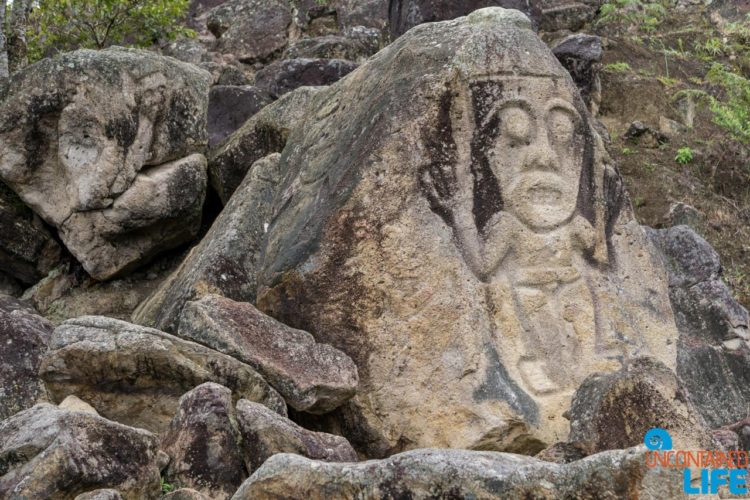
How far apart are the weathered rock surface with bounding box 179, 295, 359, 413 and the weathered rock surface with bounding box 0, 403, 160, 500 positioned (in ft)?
5.61

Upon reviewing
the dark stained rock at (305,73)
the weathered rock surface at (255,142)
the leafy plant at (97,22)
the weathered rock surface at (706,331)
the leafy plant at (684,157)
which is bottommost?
the weathered rock surface at (706,331)

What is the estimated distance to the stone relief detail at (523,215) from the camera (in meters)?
9.97

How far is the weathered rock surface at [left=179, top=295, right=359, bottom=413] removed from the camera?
371 inches

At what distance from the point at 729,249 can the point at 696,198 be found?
1235 millimetres

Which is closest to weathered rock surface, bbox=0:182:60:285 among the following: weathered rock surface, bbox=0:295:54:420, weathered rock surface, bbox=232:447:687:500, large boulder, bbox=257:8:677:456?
weathered rock surface, bbox=0:295:54:420

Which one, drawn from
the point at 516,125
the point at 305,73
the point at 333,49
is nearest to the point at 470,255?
the point at 516,125

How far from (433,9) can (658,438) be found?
12.0 m

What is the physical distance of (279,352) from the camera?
9602mm

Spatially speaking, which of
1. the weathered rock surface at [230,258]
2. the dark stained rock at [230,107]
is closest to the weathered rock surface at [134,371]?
the weathered rock surface at [230,258]

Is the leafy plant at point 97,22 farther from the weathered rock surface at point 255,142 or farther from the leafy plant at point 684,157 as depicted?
the leafy plant at point 684,157

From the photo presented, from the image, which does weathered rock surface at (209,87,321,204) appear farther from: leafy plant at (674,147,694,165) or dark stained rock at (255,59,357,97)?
leafy plant at (674,147,694,165)

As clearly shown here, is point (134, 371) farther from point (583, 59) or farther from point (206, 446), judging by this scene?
point (583, 59)

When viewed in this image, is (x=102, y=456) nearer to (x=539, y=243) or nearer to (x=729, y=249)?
(x=539, y=243)

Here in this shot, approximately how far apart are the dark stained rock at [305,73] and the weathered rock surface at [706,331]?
5543 mm
